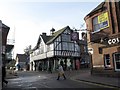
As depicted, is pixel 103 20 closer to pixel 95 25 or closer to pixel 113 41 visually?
pixel 95 25

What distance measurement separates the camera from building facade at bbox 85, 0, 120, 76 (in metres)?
20.1

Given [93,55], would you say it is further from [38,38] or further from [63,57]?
[38,38]

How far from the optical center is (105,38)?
20.9 metres

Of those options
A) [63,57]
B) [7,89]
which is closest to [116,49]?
[7,89]

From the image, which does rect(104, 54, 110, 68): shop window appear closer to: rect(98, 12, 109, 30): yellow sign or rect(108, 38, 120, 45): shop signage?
rect(108, 38, 120, 45): shop signage

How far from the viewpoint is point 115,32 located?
20.0 metres

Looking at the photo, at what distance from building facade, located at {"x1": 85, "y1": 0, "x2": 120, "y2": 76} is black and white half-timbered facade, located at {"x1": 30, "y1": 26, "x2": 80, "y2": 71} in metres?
20.1

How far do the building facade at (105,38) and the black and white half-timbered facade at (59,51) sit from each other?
2013 centimetres

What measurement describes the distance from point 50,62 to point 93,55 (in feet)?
75.1

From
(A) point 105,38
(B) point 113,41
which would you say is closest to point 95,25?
(A) point 105,38

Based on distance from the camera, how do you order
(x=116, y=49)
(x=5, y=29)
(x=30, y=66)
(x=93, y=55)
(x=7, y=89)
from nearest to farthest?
(x=7, y=89) < (x=116, y=49) < (x=93, y=55) < (x=5, y=29) < (x=30, y=66)

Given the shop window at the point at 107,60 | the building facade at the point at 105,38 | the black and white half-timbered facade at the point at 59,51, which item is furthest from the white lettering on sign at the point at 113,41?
the black and white half-timbered facade at the point at 59,51

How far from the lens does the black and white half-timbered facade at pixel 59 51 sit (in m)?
43.9

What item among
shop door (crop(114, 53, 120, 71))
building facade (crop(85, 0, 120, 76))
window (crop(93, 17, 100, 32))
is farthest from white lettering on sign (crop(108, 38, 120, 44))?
window (crop(93, 17, 100, 32))
